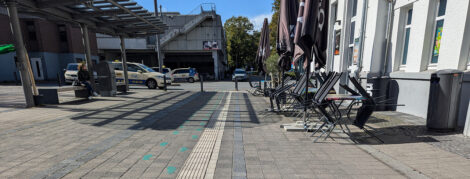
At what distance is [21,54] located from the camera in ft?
17.7

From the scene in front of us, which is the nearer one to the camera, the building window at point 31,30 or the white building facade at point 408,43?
the white building facade at point 408,43

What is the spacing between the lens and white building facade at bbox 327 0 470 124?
12.7ft

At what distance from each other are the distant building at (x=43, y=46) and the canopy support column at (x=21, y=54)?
621 inches

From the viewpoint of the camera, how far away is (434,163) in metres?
2.37

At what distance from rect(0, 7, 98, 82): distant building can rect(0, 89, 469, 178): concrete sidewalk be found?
19091 millimetres

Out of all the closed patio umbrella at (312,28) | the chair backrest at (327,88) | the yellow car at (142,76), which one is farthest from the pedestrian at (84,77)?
the chair backrest at (327,88)

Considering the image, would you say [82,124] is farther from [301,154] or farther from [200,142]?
[301,154]

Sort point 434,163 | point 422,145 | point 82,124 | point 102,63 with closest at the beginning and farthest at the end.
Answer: point 434,163, point 422,145, point 82,124, point 102,63

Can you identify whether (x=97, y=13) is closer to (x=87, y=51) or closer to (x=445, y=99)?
(x=87, y=51)

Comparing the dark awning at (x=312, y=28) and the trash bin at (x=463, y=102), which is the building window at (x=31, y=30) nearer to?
the dark awning at (x=312, y=28)

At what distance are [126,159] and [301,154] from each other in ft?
7.90

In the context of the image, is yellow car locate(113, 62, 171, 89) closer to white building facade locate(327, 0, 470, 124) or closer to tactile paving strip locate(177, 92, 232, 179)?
tactile paving strip locate(177, 92, 232, 179)

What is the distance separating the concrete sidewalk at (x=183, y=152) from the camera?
86.5 inches

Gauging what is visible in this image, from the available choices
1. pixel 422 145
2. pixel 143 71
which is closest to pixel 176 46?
pixel 143 71
